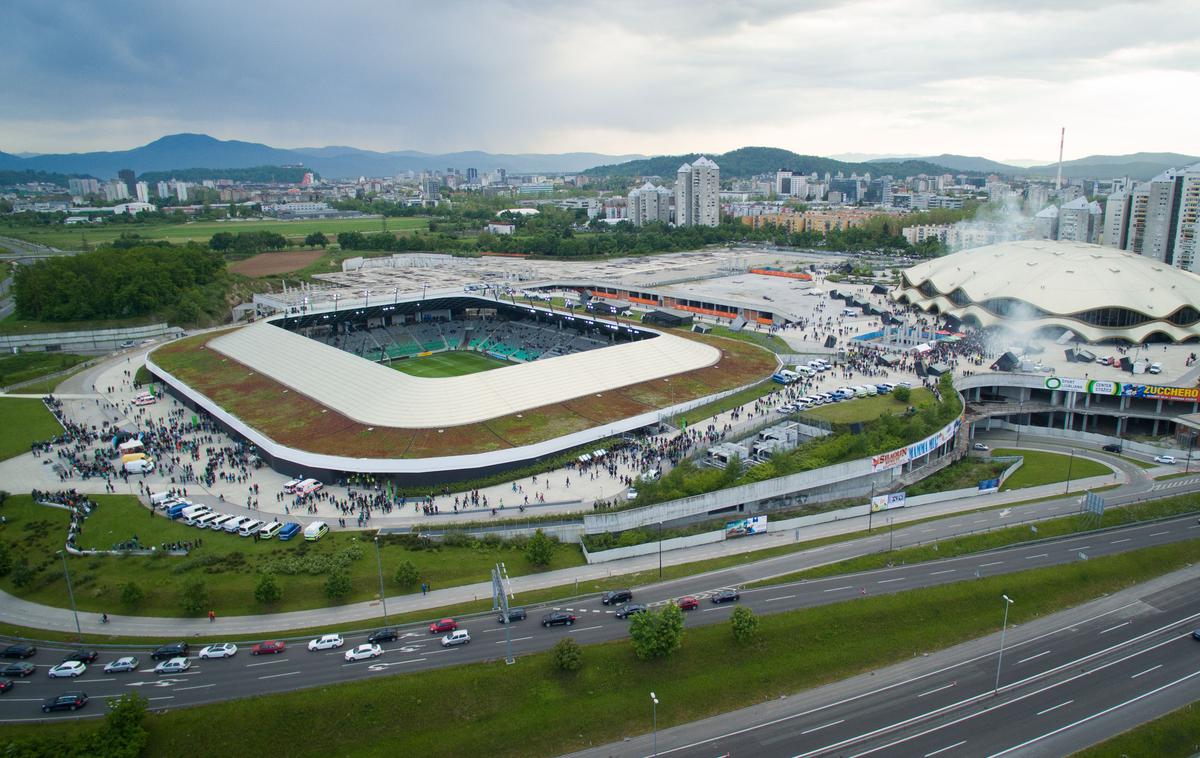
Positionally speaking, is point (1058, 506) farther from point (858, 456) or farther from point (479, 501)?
point (479, 501)

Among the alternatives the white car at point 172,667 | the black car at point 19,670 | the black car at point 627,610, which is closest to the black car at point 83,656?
the black car at point 19,670

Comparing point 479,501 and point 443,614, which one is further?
point 479,501

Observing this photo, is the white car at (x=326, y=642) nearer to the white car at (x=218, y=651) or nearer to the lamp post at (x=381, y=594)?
the lamp post at (x=381, y=594)

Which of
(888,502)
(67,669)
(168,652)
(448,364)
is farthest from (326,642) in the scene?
(448,364)

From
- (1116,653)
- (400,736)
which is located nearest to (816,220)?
(1116,653)

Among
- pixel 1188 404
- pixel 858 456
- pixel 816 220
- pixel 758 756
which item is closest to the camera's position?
pixel 758 756

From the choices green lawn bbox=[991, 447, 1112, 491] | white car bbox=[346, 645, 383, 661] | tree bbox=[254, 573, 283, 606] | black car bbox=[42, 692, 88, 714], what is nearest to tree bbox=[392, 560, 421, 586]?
white car bbox=[346, 645, 383, 661]

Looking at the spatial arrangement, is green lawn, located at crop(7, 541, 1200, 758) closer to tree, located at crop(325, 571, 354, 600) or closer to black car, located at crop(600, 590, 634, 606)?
black car, located at crop(600, 590, 634, 606)
